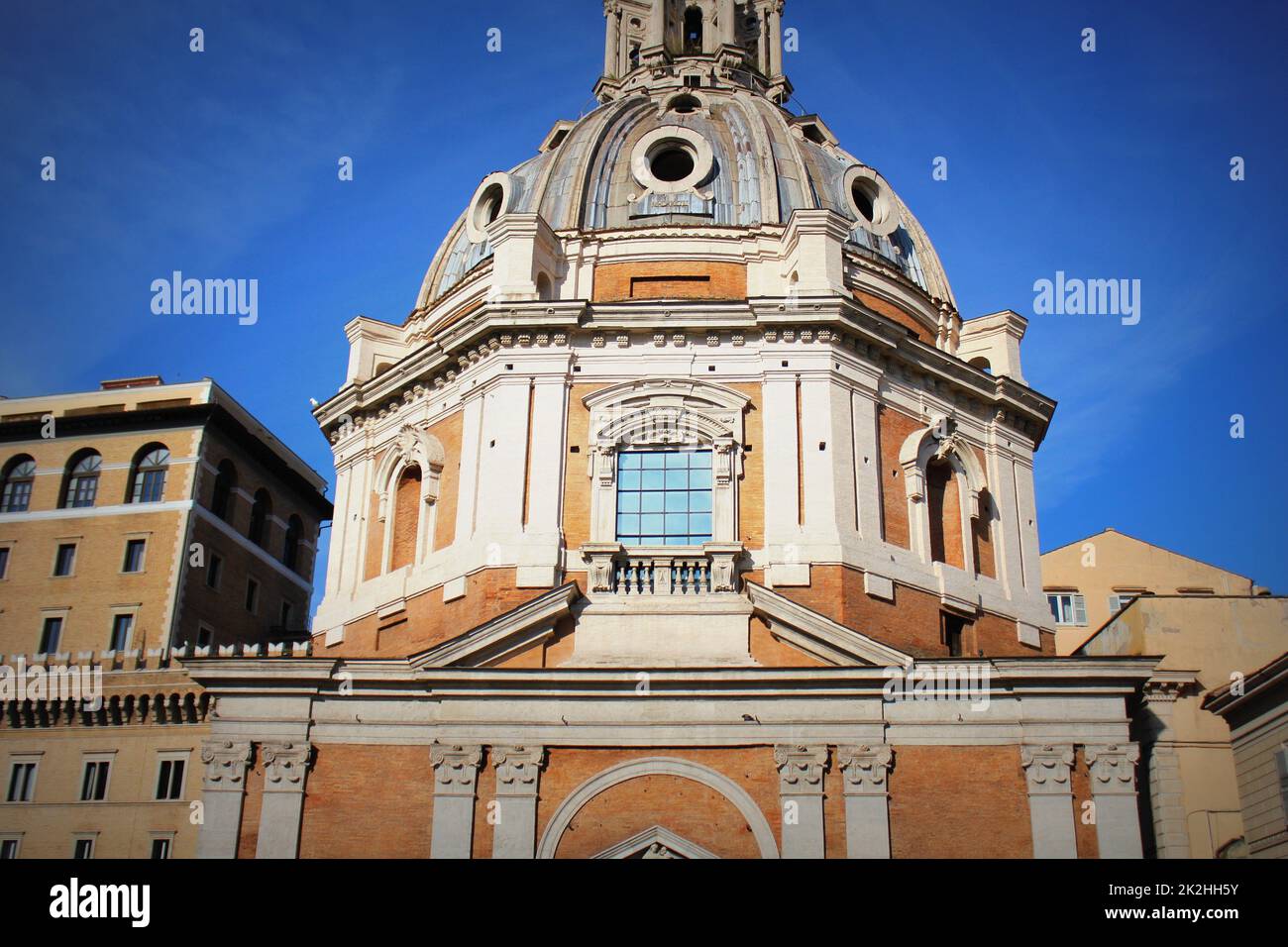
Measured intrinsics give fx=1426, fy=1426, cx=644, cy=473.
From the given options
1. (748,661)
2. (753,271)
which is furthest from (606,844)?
(753,271)

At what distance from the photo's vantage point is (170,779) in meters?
33.1

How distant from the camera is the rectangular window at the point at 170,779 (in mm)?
32938

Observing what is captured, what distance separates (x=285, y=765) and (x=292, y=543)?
23254mm

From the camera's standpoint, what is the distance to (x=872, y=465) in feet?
91.1

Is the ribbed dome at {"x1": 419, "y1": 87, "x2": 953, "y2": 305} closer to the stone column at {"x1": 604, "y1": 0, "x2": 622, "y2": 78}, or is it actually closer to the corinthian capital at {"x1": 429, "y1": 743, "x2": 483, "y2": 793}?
the stone column at {"x1": 604, "y1": 0, "x2": 622, "y2": 78}

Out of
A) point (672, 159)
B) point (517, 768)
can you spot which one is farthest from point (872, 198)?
point (517, 768)

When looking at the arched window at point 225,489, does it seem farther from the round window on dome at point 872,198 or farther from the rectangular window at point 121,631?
the round window on dome at point 872,198

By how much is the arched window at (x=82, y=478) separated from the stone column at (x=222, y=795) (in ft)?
63.6

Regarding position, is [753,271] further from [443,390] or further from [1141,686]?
[1141,686]

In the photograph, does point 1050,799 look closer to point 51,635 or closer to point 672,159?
point 672,159

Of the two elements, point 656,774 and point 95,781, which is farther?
point 95,781

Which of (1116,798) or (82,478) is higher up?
(82,478)

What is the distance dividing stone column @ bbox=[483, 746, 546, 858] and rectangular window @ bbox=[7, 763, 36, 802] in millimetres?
15716
